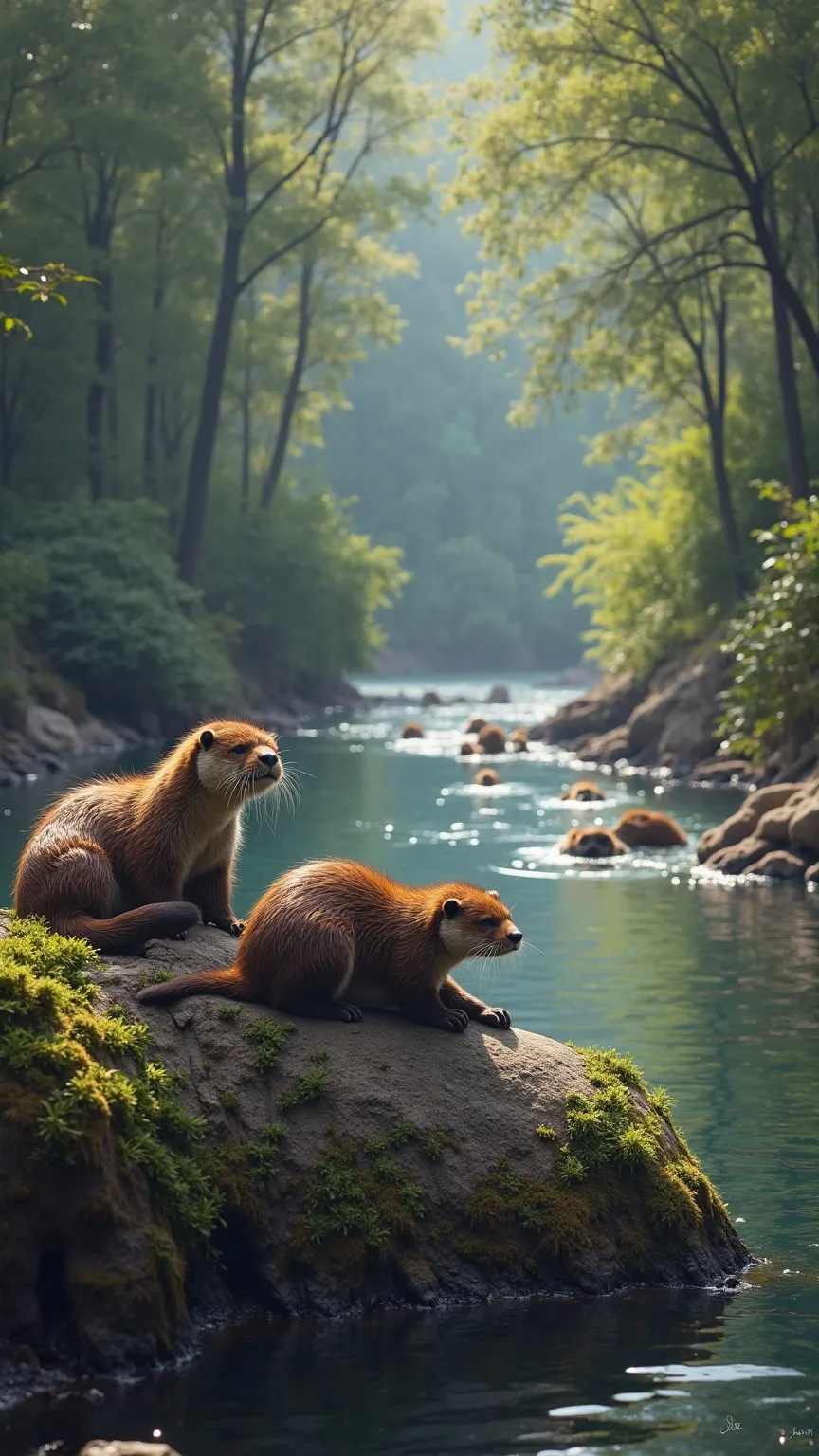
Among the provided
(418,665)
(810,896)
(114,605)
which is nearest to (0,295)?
(114,605)

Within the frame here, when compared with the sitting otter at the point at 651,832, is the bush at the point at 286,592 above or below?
above

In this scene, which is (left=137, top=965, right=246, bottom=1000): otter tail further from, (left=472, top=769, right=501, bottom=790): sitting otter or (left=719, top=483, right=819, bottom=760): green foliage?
(left=472, top=769, right=501, bottom=790): sitting otter

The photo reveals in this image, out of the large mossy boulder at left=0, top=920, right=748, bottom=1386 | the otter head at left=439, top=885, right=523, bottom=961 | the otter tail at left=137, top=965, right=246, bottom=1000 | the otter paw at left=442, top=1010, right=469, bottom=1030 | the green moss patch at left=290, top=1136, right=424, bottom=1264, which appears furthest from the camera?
the otter paw at left=442, top=1010, right=469, bottom=1030

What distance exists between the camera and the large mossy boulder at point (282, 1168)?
6.46m

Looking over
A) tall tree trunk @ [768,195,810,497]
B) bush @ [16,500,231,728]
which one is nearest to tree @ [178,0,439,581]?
bush @ [16,500,231,728]

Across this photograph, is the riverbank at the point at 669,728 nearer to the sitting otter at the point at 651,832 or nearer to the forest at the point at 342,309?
the forest at the point at 342,309

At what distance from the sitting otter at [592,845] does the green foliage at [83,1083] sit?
48.8 ft

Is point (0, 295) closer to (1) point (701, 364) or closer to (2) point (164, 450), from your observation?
(1) point (701, 364)

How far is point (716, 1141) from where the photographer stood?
10164 millimetres

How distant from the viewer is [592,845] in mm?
22047

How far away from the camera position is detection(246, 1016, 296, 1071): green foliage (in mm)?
7543

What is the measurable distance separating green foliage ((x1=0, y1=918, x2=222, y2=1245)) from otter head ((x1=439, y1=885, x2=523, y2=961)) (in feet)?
4.35

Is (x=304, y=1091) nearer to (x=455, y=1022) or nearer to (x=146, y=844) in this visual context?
(x=455, y=1022)

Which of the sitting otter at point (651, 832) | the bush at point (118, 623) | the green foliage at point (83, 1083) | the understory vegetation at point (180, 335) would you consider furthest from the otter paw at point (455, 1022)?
the bush at point (118, 623)
